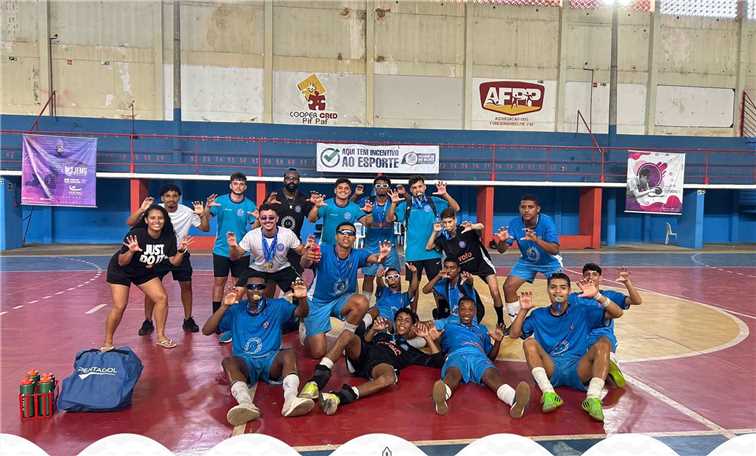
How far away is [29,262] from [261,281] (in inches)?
549

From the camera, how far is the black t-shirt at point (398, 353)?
586cm

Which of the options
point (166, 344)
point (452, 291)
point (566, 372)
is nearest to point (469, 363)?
point (566, 372)

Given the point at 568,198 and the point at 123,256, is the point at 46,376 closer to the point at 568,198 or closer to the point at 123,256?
the point at 123,256

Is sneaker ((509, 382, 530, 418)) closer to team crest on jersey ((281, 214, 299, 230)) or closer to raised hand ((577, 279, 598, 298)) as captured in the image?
raised hand ((577, 279, 598, 298))

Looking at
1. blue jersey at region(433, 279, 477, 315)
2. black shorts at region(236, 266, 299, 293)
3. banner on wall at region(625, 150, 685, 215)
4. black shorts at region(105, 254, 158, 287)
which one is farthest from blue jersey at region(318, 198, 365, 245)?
banner on wall at region(625, 150, 685, 215)

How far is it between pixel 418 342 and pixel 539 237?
262 centimetres

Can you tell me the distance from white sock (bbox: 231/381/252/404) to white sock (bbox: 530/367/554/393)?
274 centimetres

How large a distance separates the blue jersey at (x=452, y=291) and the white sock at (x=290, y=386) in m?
2.81

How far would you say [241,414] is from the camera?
454cm

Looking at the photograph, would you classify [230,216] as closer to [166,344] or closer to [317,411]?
[166,344]

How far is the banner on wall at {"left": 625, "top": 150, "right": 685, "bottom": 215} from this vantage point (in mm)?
21641

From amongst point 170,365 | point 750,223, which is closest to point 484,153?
point 750,223

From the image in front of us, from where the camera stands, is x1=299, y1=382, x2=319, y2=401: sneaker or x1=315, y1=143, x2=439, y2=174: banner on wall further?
x1=315, y1=143, x2=439, y2=174: banner on wall

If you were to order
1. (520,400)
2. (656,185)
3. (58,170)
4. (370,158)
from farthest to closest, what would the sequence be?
(656,185) → (370,158) → (58,170) → (520,400)
